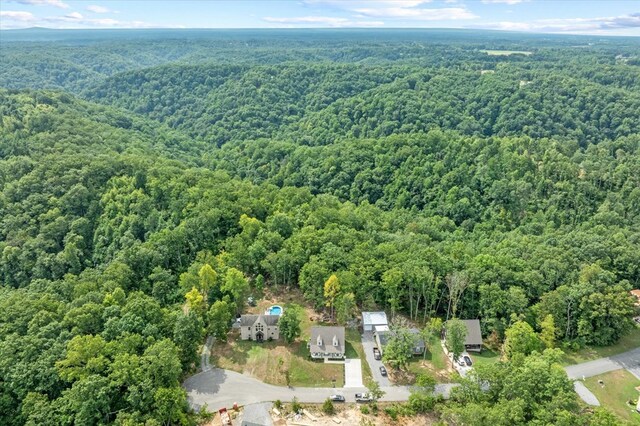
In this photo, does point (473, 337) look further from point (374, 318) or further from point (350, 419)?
point (350, 419)

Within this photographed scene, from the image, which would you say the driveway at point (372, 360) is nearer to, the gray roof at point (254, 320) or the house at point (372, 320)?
the house at point (372, 320)

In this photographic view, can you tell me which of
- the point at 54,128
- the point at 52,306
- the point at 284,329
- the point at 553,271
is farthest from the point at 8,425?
the point at 54,128

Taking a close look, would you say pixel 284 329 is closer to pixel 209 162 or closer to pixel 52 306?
pixel 52 306

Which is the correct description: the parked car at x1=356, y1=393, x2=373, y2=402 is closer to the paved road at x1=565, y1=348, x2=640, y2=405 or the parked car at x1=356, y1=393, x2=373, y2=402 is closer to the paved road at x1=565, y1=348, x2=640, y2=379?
the paved road at x1=565, y1=348, x2=640, y2=405

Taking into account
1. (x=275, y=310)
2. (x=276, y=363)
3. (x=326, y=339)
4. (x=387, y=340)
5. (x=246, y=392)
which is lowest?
(x=246, y=392)

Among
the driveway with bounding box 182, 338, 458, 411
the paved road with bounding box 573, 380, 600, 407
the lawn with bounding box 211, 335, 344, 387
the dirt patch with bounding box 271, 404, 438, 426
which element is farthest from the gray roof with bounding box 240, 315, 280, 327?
the paved road with bounding box 573, 380, 600, 407

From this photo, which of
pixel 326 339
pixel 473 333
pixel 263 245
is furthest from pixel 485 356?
pixel 263 245

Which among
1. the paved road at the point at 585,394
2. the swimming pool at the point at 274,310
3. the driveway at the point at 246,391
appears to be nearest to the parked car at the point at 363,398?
the driveway at the point at 246,391
